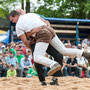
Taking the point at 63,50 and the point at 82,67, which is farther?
the point at 82,67

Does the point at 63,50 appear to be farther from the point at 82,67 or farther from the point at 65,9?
the point at 65,9

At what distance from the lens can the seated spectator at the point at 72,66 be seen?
10.1 m

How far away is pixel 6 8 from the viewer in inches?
893

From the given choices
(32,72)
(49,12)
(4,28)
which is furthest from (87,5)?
(4,28)

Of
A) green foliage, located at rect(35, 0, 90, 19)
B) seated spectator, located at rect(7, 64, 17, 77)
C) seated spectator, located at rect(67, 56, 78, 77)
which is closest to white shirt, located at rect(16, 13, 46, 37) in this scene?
seated spectator, located at rect(7, 64, 17, 77)

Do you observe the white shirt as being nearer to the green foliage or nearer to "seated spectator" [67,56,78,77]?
"seated spectator" [67,56,78,77]

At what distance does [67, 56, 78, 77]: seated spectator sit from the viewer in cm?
1012

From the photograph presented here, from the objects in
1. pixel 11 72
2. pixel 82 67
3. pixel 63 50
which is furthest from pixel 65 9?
pixel 63 50

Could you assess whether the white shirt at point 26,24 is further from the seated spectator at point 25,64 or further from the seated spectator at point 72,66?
the seated spectator at point 72,66

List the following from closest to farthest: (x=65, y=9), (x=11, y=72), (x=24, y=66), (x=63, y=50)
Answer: (x=63, y=50) → (x=11, y=72) → (x=24, y=66) → (x=65, y=9)

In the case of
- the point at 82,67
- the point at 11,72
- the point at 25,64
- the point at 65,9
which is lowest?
the point at 82,67

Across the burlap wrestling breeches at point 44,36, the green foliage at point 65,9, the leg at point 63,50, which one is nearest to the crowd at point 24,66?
the leg at point 63,50

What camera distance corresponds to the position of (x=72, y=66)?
10180 millimetres

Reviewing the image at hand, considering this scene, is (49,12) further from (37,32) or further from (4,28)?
(37,32)
